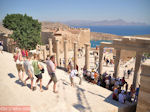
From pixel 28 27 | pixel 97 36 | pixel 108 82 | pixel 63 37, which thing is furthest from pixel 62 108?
pixel 97 36

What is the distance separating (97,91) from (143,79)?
10.8ft

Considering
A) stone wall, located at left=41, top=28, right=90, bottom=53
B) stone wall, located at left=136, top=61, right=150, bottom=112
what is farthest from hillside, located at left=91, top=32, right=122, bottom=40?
stone wall, located at left=136, top=61, right=150, bottom=112

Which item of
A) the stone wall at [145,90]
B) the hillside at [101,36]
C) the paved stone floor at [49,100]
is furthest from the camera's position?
the hillside at [101,36]

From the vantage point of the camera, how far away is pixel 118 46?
10023mm

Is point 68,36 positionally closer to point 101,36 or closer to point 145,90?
point 145,90

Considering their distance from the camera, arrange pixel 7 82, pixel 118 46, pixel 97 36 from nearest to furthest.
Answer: pixel 7 82 < pixel 118 46 < pixel 97 36

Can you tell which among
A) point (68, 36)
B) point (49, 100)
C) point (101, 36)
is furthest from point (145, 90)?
point (101, 36)

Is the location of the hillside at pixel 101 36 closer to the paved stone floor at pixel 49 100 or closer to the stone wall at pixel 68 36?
the stone wall at pixel 68 36

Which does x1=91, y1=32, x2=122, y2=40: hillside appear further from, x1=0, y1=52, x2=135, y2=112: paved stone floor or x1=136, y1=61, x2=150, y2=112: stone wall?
x1=136, y1=61, x2=150, y2=112: stone wall

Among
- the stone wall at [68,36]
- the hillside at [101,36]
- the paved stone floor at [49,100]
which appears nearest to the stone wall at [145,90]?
the paved stone floor at [49,100]

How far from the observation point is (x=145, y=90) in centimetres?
520

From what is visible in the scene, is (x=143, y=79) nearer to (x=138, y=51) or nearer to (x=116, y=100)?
(x=116, y=100)

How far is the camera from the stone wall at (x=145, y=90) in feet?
16.5

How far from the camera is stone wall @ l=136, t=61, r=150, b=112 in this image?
16.5ft
